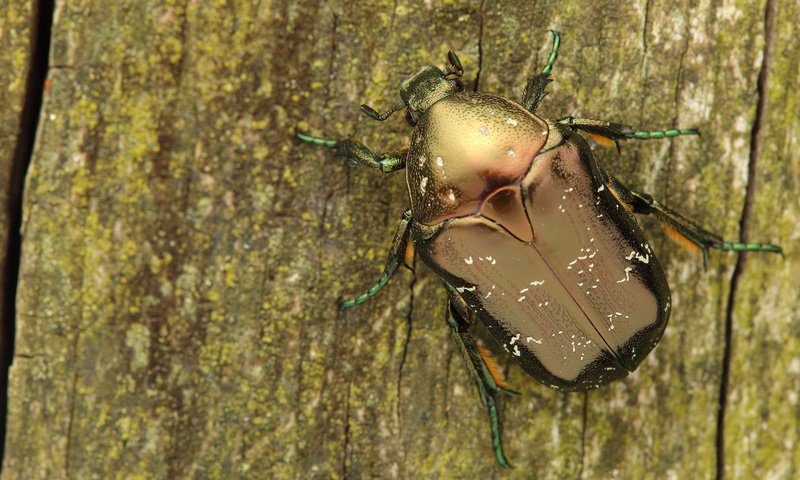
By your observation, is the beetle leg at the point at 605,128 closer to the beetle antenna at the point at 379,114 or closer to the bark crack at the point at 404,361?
the beetle antenna at the point at 379,114

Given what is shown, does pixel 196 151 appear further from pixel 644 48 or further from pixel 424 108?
pixel 644 48

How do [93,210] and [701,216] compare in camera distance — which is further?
[701,216]

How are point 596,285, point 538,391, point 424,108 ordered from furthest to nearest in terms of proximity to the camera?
point 538,391 → point 424,108 → point 596,285

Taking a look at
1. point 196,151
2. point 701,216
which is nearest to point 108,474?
point 196,151

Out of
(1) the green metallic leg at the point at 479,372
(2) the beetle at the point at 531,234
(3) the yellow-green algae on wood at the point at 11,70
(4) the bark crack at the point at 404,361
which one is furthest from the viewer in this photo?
(4) the bark crack at the point at 404,361

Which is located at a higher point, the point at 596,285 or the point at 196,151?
the point at 196,151

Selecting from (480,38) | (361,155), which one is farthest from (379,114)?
(480,38)

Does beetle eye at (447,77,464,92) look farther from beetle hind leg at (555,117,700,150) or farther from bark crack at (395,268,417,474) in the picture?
bark crack at (395,268,417,474)

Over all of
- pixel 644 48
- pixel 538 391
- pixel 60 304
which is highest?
pixel 644 48

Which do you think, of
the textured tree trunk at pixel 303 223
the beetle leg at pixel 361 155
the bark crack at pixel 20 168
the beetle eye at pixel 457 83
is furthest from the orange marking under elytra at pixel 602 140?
the bark crack at pixel 20 168
